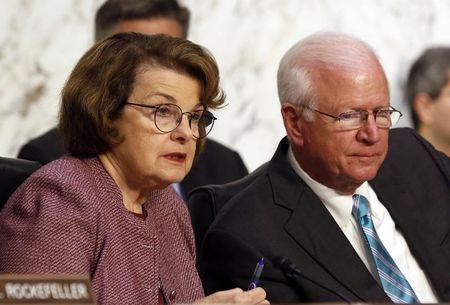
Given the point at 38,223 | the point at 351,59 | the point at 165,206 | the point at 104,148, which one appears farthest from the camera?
→ the point at 351,59

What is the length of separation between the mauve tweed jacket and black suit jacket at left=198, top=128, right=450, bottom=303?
226mm

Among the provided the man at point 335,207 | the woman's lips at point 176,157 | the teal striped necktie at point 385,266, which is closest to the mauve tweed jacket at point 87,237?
the woman's lips at point 176,157

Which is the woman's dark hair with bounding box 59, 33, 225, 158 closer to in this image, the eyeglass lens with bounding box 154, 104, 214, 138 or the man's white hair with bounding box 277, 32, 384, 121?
the eyeglass lens with bounding box 154, 104, 214, 138

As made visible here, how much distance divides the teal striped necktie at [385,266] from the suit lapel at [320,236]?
0.06 m

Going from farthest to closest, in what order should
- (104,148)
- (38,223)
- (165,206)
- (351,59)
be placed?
(351,59) → (165,206) → (104,148) → (38,223)

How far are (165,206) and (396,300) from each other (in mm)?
680

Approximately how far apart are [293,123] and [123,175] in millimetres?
746

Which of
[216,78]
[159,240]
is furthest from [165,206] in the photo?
[216,78]

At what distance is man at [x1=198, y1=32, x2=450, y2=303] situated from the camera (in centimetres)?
340

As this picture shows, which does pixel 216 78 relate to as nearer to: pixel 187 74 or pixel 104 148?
pixel 187 74

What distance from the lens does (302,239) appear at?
3459 mm

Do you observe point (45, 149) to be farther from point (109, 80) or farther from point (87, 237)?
point (87, 237)

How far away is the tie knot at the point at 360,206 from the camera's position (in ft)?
11.9

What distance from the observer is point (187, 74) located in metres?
3.19
